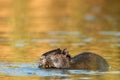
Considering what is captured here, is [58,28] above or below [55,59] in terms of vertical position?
above

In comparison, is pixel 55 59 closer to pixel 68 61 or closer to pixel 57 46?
pixel 68 61

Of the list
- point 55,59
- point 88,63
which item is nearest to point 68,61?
point 55,59

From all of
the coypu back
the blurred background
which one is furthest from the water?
the coypu back

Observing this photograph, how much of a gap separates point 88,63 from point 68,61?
54 centimetres

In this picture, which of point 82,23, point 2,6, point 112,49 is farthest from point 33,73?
point 2,6

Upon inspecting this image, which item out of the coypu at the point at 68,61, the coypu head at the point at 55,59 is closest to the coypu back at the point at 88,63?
the coypu at the point at 68,61

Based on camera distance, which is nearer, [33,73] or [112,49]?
[33,73]

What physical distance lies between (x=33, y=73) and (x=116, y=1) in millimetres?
23202

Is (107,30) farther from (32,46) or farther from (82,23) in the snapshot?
(32,46)

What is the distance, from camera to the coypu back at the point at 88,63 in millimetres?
14188

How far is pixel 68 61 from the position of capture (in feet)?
46.3

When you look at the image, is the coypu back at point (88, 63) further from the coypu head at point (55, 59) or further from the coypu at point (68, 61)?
the coypu head at point (55, 59)

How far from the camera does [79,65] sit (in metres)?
14.2

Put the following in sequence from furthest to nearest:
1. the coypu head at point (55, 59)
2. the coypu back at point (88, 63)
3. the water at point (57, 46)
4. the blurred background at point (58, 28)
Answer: the blurred background at point (58, 28), the coypu back at point (88, 63), the coypu head at point (55, 59), the water at point (57, 46)
